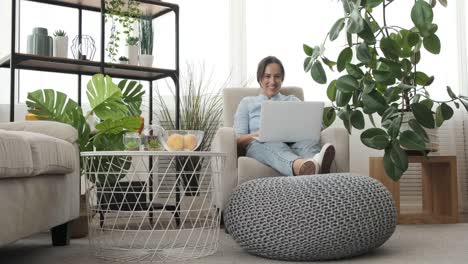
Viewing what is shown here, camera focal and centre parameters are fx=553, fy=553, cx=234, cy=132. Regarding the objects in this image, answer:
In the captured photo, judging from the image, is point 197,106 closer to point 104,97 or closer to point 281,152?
point 104,97

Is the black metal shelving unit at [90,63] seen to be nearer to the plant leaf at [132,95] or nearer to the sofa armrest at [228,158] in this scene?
the plant leaf at [132,95]

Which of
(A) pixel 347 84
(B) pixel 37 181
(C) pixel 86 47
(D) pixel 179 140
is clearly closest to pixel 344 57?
(A) pixel 347 84

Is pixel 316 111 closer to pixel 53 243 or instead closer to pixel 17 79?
pixel 53 243

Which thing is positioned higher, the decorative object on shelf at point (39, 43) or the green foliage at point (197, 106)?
the decorative object on shelf at point (39, 43)

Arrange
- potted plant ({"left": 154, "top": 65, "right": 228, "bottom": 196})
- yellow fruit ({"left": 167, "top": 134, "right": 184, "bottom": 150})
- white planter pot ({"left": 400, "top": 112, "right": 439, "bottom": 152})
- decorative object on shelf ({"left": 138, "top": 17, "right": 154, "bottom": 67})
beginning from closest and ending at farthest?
1. yellow fruit ({"left": 167, "top": 134, "right": 184, "bottom": 150})
2. white planter pot ({"left": 400, "top": 112, "right": 439, "bottom": 152})
3. decorative object on shelf ({"left": 138, "top": 17, "right": 154, "bottom": 67})
4. potted plant ({"left": 154, "top": 65, "right": 228, "bottom": 196})

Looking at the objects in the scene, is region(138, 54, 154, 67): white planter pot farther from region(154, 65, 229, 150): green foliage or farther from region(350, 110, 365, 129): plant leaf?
region(350, 110, 365, 129): plant leaf

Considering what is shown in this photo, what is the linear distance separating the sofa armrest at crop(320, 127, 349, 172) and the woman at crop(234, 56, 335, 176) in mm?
84

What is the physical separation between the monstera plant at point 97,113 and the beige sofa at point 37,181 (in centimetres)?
36

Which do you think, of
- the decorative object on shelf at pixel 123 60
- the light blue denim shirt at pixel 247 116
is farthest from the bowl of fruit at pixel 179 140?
the decorative object on shelf at pixel 123 60

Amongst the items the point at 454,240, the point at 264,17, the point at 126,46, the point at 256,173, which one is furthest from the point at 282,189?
the point at 264,17

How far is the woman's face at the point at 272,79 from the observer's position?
10.3 ft

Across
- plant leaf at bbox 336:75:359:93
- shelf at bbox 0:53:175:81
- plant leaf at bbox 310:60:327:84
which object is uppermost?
shelf at bbox 0:53:175:81

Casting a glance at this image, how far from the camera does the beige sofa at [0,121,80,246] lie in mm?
1393

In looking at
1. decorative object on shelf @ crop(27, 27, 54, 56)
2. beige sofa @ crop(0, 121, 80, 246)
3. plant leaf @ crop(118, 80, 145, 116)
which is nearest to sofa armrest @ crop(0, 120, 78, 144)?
beige sofa @ crop(0, 121, 80, 246)
